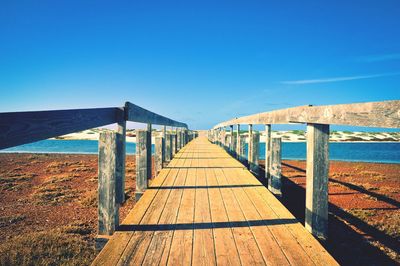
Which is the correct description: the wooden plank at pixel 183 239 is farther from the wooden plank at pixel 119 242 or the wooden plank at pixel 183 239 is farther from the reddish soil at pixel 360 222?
the reddish soil at pixel 360 222

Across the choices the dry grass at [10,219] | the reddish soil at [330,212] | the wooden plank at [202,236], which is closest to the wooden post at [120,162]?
the wooden plank at [202,236]

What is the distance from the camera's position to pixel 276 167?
15.1 ft

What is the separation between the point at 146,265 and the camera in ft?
6.68

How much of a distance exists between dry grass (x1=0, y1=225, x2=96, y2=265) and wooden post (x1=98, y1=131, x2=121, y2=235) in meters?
2.39

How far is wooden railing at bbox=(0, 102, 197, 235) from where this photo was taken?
1197 mm

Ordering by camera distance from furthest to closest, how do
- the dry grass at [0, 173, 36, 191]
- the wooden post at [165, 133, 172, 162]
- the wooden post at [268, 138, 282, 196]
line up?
the dry grass at [0, 173, 36, 191] < the wooden post at [165, 133, 172, 162] < the wooden post at [268, 138, 282, 196]

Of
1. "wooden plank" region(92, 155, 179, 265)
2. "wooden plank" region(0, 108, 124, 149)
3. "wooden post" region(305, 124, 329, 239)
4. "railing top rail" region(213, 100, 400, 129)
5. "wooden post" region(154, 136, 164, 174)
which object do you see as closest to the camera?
"wooden plank" region(0, 108, 124, 149)

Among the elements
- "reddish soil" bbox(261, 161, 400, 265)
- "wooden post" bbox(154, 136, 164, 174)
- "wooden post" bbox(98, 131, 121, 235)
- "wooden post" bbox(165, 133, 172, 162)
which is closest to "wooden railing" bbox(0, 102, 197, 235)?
"wooden post" bbox(98, 131, 121, 235)

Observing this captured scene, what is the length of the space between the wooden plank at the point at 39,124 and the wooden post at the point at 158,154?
403 centimetres

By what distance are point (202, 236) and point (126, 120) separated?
1622 millimetres

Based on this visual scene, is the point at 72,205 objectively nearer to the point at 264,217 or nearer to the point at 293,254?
the point at 264,217

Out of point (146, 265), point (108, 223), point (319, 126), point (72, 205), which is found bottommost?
point (72, 205)

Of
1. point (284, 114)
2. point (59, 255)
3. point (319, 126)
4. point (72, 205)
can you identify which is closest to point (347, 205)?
point (284, 114)

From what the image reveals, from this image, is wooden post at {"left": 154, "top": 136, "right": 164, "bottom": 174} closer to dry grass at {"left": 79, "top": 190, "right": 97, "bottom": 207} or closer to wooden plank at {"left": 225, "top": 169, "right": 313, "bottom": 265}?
wooden plank at {"left": 225, "top": 169, "right": 313, "bottom": 265}
